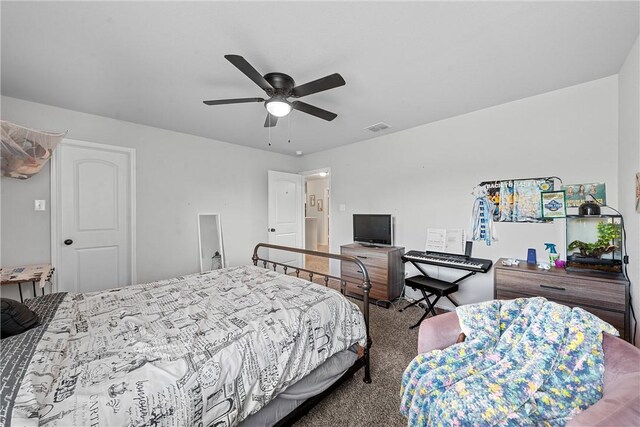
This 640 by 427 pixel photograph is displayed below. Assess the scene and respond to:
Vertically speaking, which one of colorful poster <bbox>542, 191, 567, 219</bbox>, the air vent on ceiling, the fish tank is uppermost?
the air vent on ceiling

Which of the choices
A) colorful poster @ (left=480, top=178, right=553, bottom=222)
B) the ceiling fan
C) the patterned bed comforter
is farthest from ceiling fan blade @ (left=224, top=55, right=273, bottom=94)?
colorful poster @ (left=480, top=178, right=553, bottom=222)

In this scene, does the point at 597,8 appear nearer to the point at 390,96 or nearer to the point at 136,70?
the point at 390,96

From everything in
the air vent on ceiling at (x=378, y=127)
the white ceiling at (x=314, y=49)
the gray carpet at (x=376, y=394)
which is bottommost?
the gray carpet at (x=376, y=394)

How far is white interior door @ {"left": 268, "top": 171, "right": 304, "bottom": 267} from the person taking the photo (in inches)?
182

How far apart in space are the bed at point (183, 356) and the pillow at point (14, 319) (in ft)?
0.16

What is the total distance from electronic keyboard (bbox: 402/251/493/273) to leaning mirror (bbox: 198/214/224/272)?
288cm

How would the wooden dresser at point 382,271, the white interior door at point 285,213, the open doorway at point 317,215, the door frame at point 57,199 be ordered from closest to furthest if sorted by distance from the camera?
the door frame at point 57,199 < the wooden dresser at point 382,271 < the white interior door at point 285,213 < the open doorway at point 317,215

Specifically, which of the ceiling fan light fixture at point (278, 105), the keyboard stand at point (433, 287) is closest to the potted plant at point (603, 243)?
the keyboard stand at point (433, 287)

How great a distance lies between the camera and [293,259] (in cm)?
496

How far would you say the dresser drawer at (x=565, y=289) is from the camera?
188cm

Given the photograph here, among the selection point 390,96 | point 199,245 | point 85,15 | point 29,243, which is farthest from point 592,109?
point 29,243

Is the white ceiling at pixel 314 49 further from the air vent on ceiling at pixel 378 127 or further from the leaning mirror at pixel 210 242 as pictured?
the leaning mirror at pixel 210 242

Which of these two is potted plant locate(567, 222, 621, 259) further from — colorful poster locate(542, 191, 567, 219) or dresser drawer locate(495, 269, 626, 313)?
dresser drawer locate(495, 269, 626, 313)

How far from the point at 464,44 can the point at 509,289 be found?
84.2 inches
